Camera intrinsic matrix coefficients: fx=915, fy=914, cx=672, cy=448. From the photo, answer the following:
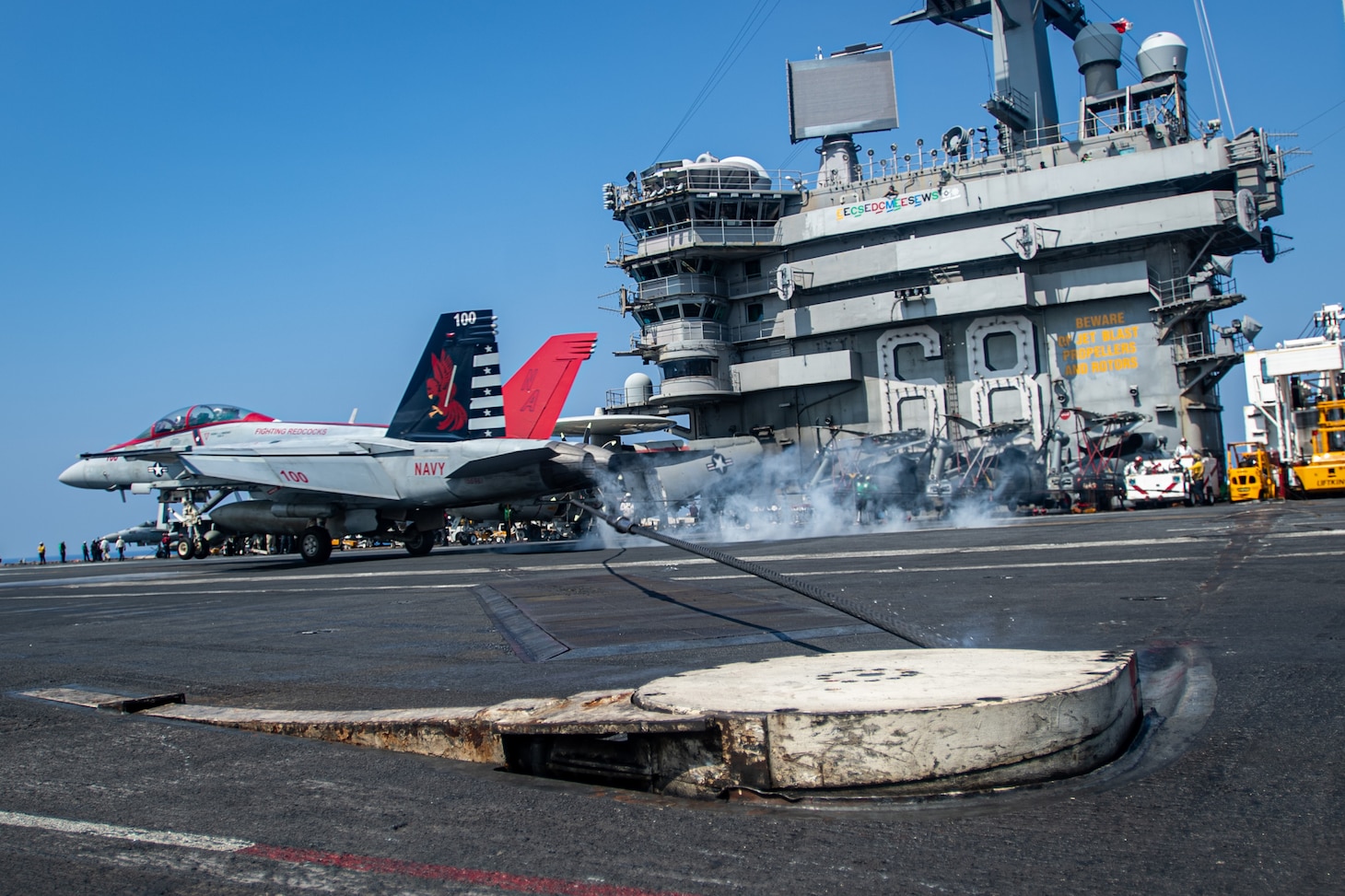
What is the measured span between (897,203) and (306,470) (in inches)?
1215

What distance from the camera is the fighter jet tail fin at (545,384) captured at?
82.7 feet

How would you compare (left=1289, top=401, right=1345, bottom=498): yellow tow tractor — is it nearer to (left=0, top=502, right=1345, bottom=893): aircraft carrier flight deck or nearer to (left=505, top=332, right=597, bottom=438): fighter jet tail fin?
(left=505, top=332, right=597, bottom=438): fighter jet tail fin

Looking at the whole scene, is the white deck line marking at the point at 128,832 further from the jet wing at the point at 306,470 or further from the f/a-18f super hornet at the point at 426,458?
the jet wing at the point at 306,470

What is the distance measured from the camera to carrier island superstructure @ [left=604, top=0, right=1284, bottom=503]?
39250 millimetres

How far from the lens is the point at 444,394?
23984mm

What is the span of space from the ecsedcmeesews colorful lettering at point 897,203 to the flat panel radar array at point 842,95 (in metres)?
6.48

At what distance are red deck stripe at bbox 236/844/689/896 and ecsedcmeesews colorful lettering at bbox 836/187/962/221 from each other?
43706 mm

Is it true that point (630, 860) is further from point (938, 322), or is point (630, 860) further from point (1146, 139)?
point (1146, 139)

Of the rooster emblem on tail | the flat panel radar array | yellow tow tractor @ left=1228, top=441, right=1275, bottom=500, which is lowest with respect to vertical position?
yellow tow tractor @ left=1228, top=441, right=1275, bottom=500

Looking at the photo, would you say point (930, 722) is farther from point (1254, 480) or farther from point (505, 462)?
point (1254, 480)

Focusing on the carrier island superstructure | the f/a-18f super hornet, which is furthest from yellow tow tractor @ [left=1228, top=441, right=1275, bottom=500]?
the f/a-18f super hornet

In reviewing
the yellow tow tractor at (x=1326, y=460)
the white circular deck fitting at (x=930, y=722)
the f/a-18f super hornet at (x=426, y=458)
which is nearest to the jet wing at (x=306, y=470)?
the f/a-18f super hornet at (x=426, y=458)

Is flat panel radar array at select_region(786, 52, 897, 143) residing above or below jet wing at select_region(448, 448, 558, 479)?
above

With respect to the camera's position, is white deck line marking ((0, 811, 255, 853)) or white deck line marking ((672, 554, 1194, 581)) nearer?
white deck line marking ((0, 811, 255, 853))
